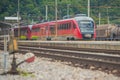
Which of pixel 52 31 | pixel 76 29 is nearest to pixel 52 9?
pixel 52 31

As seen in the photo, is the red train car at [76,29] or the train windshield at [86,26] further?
the train windshield at [86,26]

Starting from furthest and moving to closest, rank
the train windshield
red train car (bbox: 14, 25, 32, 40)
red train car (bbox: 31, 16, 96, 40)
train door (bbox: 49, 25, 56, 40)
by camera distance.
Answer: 1. red train car (bbox: 14, 25, 32, 40)
2. train door (bbox: 49, 25, 56, 40)
3. the train windshield
4. red train car (bbox: 31, 16, 96, 40)

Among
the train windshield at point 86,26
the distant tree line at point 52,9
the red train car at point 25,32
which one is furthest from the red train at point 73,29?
the distant tree line at point 52,9

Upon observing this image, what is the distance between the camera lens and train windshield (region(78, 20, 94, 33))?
37438 millimetres

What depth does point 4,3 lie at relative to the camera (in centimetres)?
8112

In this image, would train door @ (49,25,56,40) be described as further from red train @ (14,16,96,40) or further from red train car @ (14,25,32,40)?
red train car @ (14,25,32,40)

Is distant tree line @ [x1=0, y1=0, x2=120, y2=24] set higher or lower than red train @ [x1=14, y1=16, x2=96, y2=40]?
higher

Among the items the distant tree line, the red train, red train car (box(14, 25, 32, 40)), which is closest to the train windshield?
the red train

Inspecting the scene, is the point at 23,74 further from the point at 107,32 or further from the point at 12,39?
the point at 107,32

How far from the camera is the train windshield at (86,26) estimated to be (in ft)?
123

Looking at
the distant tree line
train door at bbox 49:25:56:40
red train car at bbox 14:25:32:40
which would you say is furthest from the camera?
the distant tree line

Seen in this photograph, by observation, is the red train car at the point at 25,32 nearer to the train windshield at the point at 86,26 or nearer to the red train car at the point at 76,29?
the red train car at the point at 76,29

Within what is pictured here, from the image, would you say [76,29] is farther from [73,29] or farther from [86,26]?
[86,26]

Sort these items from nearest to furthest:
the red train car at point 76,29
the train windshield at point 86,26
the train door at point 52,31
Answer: the red train car at point 76,29, the train windshield at point 86,26, the train door at point 52,31
